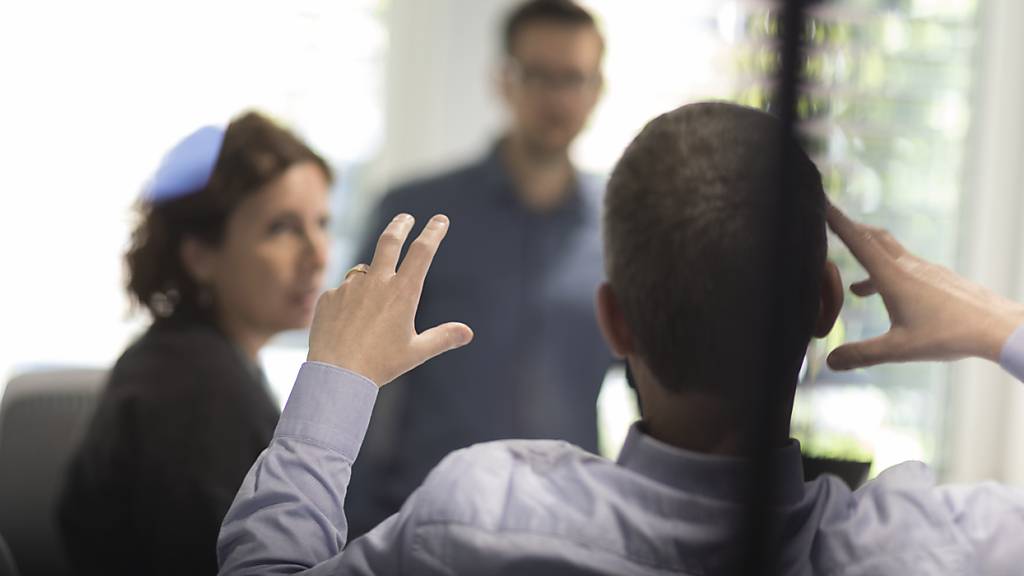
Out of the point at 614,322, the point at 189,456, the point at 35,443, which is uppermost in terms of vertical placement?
the point at 614,322

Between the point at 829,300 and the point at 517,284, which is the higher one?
the point at 829,300

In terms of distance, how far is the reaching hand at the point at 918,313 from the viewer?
469 mm

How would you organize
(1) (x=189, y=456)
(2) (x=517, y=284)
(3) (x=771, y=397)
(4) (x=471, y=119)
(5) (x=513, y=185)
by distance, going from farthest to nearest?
1. (4) (x=471, y=119)
2. (5) (x=513, y=185)
3. (2) (x=517, y=284)
4. (1) (x=189, y=456)
5. (3) (x=771, y=397)

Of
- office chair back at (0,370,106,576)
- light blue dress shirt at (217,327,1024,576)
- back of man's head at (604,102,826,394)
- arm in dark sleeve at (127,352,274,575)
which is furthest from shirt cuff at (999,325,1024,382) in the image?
office chair back at (0,370,106,576)

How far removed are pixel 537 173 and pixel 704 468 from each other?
778mm

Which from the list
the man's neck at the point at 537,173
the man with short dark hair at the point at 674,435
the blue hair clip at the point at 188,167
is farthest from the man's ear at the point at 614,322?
the man's neck at the point at 537,173

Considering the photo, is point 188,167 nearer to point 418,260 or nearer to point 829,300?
point 418,260

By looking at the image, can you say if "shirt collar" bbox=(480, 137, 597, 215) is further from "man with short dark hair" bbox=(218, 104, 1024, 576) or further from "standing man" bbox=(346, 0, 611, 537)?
"man with short dark hair" bbox=(218, 104, 1024, 576)

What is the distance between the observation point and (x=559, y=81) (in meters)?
1.24

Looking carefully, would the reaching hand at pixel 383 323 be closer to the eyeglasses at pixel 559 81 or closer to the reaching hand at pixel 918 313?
the reaching hand at pixel 918 313

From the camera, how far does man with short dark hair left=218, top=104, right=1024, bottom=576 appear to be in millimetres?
428

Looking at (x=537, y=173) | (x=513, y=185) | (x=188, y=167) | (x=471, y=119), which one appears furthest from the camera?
(x=471, y=119)

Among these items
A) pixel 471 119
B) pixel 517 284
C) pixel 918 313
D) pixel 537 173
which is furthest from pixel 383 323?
pixel 471 119

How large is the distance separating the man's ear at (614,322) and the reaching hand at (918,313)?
93mm
